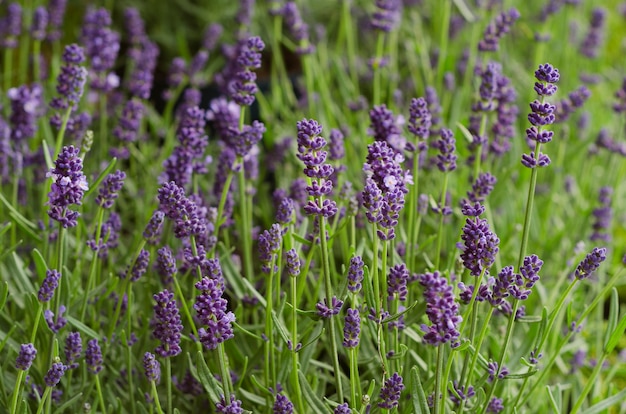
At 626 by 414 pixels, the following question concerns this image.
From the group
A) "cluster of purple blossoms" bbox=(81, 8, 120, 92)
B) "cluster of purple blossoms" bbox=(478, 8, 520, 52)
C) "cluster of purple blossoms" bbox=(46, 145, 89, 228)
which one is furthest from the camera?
"cluster of purple blossoms" bbox=(81, 8, 120, 92)

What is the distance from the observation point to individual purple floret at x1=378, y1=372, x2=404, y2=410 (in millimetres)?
1409

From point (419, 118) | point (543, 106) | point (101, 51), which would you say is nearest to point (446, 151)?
point (419, 118)

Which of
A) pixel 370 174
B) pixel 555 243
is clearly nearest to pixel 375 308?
pixel 370 174

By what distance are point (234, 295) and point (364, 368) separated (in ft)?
1.21

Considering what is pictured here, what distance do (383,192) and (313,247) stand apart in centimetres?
28

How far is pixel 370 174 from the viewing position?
1444 mm

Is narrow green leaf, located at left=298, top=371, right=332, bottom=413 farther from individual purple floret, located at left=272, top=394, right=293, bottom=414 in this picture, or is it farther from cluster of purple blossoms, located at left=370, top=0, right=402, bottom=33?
cluster of purple blossoms, located at left=370, top=0, right=402, bottom=33

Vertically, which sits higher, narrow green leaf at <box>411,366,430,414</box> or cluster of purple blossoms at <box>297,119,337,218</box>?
cluster of purple blossoms at <box>297,119,337,218</box>

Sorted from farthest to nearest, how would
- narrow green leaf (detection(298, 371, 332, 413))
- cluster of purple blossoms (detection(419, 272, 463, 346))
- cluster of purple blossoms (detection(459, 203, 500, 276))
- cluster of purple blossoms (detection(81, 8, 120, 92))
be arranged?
cluster of purple blossoms (detection(81, 8, 120, 92)), narrow green leaf (detection(298, 371, 332, 413)), cluster of purple blossoms (detection(459, 203, 500, 276)), cluster of purple blossoms (detection(419, 272, 463, 346))

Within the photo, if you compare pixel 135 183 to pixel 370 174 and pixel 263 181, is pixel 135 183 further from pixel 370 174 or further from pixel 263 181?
pixel 370 174

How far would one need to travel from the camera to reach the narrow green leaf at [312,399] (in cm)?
151

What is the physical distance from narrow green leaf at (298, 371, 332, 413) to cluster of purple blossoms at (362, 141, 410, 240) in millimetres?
337

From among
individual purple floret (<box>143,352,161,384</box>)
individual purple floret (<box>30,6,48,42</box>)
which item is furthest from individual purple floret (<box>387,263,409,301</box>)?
individual purple floret (<box>30,6,48,42</box>)

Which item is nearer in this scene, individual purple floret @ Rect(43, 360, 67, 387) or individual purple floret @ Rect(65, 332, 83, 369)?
individual purple floret @ Rect(43, 360, 67, 387)
